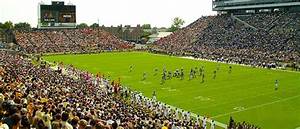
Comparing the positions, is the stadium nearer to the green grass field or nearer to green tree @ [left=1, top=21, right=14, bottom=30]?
the green grass field

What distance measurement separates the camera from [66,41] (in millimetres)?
79875

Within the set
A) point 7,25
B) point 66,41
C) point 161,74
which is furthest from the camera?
point 7,25

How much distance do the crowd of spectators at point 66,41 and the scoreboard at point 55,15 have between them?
114 inches

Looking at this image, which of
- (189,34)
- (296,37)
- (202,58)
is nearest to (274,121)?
(202,58)

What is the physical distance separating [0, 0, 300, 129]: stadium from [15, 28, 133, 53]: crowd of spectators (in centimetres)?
20

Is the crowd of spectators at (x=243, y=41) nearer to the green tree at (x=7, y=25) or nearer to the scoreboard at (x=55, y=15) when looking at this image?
the scoreboard at (x=55, y=15)

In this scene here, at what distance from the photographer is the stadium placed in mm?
14375

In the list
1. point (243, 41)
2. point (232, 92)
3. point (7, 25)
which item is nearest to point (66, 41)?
point (7, 25)

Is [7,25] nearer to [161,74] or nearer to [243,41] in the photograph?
[243,41]

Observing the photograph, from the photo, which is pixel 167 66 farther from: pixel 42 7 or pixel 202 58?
pixel 42 7

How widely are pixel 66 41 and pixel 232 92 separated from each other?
2077 inches

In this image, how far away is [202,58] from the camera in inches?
2382

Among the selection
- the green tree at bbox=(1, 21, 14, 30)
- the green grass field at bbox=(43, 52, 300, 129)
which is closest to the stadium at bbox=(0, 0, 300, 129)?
the green grass field at bbox=(43, 52, 300, 129)

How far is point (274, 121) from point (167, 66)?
1089 inches
